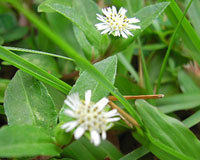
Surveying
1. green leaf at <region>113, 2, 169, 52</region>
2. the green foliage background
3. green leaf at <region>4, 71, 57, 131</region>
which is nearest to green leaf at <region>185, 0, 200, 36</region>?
the green foliage background

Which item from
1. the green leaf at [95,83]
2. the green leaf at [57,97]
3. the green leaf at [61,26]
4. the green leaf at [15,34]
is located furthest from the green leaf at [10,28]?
the green leaf at [95,83]

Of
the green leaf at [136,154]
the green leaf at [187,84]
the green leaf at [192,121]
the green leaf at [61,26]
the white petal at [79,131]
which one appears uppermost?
the green leaf at [61,26]

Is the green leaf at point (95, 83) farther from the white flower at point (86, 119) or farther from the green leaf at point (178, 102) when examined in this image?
the green leaf at point (178, 102)

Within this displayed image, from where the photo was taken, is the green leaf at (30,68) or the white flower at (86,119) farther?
the green leaf at (30,68)

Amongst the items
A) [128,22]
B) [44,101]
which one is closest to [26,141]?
[44,101]

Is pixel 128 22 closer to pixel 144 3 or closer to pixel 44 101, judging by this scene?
pixel 44 101
